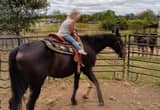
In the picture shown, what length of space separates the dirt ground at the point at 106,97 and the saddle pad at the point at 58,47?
1.05 metres

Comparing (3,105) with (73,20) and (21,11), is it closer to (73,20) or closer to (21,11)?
(73,20)

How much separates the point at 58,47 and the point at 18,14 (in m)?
12.0

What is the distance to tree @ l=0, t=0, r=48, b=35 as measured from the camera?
50.7ft

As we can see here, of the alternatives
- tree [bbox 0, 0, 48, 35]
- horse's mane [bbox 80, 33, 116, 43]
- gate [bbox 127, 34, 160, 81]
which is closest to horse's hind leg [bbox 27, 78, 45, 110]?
horse's mane [bbox 80, 33, 116, 43]

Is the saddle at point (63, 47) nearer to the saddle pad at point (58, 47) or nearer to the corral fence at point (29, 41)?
the saddle pad at point (58, 47)

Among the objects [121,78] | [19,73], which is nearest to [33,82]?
[19,73]

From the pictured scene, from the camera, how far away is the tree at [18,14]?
15453 millimetres

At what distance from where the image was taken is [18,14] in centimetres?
1585

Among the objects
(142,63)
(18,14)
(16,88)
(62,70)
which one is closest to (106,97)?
(62,70)

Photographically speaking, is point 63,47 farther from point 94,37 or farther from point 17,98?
point 17,98

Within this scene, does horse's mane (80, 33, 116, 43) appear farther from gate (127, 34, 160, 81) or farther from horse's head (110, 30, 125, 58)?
gate (127, 34, 160, 81)

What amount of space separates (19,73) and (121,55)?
2.19 metres

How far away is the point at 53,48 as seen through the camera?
14.1 feet

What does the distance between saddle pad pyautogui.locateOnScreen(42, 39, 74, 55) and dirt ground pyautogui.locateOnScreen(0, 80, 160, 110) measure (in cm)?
105
